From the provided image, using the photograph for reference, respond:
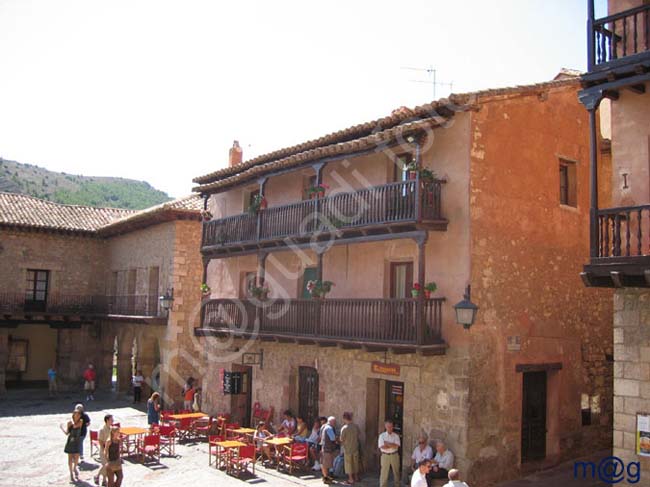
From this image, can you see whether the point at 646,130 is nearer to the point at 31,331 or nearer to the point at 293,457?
the point at 293,457

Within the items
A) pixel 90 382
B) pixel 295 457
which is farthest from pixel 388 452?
pixel 90 382

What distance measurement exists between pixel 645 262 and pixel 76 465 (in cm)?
1185

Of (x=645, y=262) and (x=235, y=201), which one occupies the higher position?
(x=235, y=201)

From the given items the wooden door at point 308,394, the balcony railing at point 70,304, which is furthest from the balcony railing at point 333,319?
the balcony railing at point 70,304

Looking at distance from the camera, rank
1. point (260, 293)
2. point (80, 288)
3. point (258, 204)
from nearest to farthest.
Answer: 1. point (260, 293)
2. point (258, 204)
3. point (80, 288)

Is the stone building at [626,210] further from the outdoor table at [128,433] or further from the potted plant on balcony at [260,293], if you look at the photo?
the outdoor table at [128,433]

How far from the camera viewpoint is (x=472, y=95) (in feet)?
43.3

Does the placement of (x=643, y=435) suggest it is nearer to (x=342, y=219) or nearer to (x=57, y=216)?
(x=342, y=219)

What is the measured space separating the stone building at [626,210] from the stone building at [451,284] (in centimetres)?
328

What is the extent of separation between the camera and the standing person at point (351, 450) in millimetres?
13914

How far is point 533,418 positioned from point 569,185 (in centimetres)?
546

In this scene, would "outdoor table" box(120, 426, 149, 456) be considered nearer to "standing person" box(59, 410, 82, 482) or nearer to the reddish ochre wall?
"standing person" box(59, 410, 82, 482)

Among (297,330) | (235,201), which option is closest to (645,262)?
(297,330)

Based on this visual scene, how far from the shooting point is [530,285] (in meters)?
14.4
